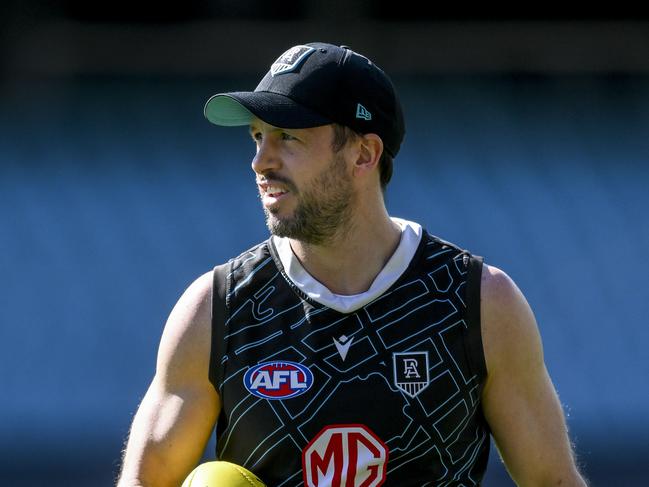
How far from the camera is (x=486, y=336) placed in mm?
3123

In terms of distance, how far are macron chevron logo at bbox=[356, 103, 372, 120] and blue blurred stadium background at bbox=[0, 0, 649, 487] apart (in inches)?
184

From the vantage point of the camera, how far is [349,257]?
10.6ft

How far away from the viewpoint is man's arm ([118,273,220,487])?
3072 millimetres

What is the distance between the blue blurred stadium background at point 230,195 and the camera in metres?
7.80

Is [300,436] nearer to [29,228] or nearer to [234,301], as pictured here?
[234,301]

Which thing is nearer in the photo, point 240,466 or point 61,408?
point 240,466

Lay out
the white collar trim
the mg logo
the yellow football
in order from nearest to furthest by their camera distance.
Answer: the yellow football < the mg logo < the white collar trim

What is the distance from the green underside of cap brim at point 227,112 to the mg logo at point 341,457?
864 millimetres

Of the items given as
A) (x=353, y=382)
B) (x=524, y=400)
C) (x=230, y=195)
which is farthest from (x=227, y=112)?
(x=230, y=195)

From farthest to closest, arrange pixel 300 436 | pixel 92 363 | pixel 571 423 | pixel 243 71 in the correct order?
1. pixel 243 71
2. pixel 92 363
3. pixel 571 423
4. pixel 300 436

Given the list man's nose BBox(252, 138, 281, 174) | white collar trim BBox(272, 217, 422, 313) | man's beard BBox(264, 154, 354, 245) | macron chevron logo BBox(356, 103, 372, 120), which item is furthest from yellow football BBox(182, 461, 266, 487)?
macron chevron logo BBox(356, 103, 372, 120)

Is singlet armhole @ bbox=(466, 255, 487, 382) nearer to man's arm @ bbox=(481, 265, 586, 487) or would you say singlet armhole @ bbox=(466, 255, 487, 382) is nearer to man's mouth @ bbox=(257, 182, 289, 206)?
man's arm @ bbox=(481, 265, 586, 487)

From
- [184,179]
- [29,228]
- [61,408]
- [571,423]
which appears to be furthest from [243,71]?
[571,423]

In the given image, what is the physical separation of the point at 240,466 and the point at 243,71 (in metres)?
5.40
